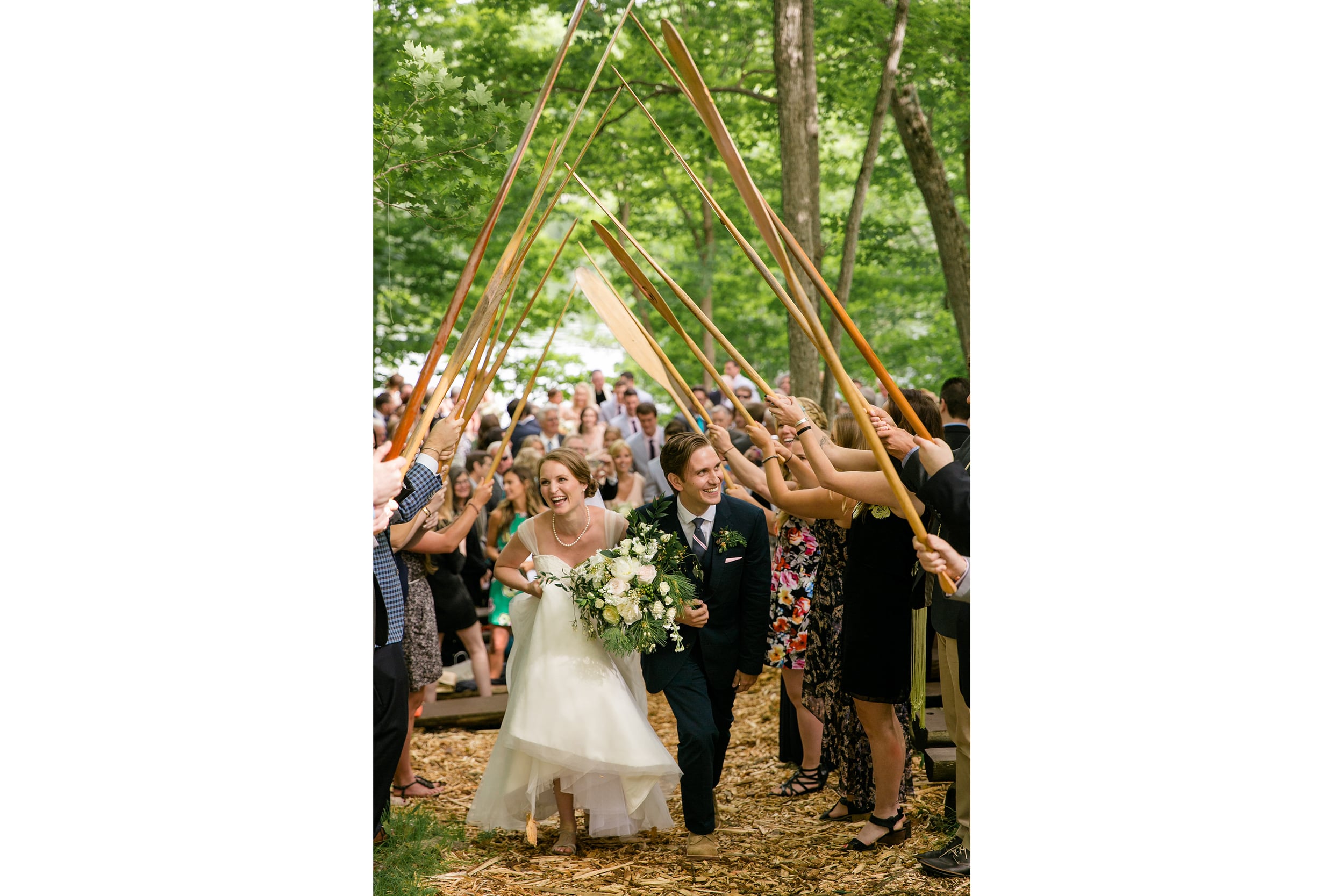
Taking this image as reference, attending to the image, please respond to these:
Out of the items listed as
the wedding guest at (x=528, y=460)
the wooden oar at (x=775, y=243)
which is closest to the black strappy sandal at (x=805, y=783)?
the wedding guest at (x=528, y=460)

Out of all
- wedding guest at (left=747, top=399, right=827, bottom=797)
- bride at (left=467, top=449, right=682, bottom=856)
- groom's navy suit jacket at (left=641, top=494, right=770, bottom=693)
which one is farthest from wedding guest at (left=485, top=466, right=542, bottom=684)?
groom's navy suit jacket at (left=641, top=494, right=770, bottom=693)

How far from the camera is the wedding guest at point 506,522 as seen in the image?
23.7 ft

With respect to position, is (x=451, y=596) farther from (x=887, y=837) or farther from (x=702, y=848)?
(x=887, y=837)

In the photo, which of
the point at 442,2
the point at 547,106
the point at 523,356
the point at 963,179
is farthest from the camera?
the point at 523,356

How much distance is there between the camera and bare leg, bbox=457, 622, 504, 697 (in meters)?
6.95

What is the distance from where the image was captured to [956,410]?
461 centimetres

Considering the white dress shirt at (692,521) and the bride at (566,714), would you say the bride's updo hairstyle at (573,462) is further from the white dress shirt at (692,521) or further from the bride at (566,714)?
the white dress shirt at (692,521)

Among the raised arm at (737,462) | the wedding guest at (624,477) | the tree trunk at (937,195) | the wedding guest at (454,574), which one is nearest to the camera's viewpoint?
the raised arm at (737,462)

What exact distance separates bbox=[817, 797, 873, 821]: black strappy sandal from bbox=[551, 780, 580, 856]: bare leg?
4.07 feet
